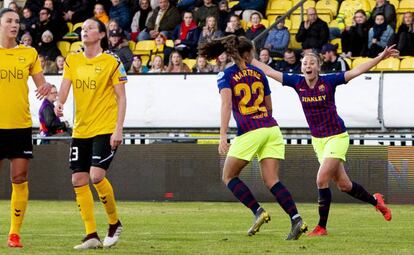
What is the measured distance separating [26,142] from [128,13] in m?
14.5

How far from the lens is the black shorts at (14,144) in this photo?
12281 millimetres

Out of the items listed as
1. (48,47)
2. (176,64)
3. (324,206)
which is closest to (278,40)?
(176,64)

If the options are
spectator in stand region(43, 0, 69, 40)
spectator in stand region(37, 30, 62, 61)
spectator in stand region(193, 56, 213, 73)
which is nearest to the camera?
spectator in stand region(193, 56, 213, 73)

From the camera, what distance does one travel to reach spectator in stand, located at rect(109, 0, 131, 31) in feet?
86.7

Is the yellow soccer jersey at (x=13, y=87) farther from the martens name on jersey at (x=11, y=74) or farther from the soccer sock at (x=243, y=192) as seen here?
the soccer sock at (x=243, y=192)

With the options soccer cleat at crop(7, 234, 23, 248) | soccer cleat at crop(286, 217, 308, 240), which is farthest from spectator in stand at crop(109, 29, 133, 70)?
soccer cleat at crop(7, 234, 23, 248)

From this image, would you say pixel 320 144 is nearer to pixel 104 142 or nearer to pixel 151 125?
pixel 104 142

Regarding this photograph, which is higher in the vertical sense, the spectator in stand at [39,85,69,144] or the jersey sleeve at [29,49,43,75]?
the jersey sleeve at [29,49,43,75]

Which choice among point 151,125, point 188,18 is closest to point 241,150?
point 151,125

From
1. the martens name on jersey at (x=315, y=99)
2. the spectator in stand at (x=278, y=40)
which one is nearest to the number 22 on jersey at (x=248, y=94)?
the martens name on jersey at (x=315, y=99)

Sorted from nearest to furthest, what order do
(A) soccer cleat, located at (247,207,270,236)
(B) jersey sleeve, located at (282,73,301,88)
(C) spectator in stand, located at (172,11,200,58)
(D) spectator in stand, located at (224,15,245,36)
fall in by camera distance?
(A) soccer cleat, located at (247,207,270,236)
(B) jersey sleeve, located at (282,73,301,88)
(D) spectator in stand, located at (224,15,245,36)
(C) spectator in stand, located at (172,11,200,58)

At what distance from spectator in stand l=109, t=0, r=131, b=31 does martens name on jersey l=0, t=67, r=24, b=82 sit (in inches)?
556

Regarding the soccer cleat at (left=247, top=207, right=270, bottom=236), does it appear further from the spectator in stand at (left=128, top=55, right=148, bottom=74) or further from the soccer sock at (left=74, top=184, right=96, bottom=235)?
the spectator in stand at (left=128, top=55, right=148, bottom=74)

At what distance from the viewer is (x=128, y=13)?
87.2ft
